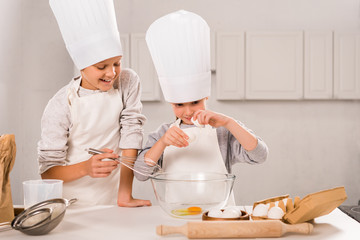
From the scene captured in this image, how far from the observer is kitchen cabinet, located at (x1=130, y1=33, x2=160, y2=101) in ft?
9.40

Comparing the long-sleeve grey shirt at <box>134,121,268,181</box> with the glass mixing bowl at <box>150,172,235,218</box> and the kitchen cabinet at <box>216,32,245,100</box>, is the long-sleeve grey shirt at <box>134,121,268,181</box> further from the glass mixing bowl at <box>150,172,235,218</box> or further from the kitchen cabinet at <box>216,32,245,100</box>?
the kitchen cabinet at <box>216,32,245,100</box>

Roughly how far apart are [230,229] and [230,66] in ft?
6.79

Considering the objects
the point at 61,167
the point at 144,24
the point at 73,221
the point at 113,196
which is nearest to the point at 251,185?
the point at 144,24

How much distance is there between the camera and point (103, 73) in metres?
1.33

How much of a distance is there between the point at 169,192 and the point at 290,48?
80.7 inches

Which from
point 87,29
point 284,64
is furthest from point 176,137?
point 284,64

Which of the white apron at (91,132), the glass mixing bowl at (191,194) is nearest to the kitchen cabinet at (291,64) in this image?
the white apron at (91,132)

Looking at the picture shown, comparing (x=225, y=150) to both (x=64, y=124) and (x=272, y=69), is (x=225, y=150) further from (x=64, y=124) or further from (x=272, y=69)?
(x=272, y=69)

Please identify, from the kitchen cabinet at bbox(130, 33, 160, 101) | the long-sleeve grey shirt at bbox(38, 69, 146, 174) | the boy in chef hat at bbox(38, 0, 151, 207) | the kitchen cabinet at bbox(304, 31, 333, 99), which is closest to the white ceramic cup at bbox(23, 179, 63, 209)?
the boy in chef hat at bbox(38, 0, 151, 207)

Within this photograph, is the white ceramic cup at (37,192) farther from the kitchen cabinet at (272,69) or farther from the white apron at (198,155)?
the kitchen cabinet at (272,69)

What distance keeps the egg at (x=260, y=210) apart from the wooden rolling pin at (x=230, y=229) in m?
0.09

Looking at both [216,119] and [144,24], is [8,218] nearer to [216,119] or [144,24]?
[216,119]

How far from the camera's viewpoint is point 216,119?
1275 mm

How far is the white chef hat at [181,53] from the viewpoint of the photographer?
1300 mm
